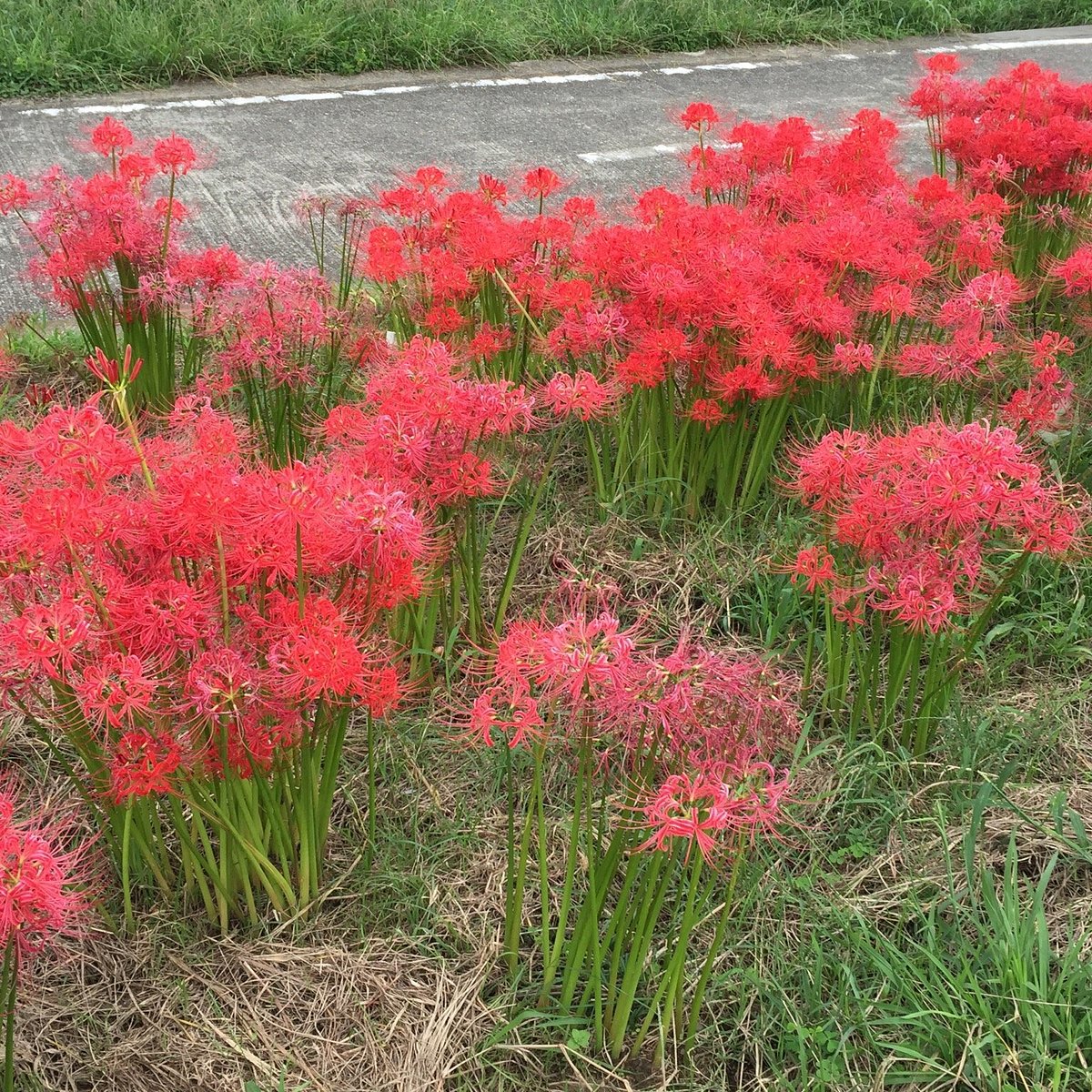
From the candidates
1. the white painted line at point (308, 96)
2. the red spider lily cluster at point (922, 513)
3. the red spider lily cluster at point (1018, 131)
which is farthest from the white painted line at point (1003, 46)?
the red spider lily cluster at point (922, 513)

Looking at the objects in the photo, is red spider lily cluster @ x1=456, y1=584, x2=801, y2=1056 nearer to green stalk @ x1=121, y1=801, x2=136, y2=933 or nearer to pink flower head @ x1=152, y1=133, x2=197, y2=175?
green stalk @ x1=121, y1=801, x2=136, y2=933

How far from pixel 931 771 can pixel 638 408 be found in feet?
4.56

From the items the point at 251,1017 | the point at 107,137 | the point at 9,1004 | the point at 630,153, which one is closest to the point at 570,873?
the point at 251,1017

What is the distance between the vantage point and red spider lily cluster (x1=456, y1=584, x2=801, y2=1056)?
1812mm

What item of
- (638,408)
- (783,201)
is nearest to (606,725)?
(638,408)

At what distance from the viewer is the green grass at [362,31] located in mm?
8219

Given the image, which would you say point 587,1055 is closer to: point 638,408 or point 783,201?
point 638,408

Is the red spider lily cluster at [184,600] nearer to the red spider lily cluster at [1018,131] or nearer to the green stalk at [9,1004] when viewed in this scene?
the green stalk at [9,1004]

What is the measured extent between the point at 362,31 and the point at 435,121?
1.62 m

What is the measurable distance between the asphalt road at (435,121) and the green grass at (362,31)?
0.63 ft

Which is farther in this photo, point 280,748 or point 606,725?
point 280,748

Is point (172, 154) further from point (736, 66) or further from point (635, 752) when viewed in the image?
point (736, 66)

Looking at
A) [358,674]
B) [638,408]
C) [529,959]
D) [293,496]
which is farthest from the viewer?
[638,408]

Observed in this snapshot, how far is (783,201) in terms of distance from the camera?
4.07m
